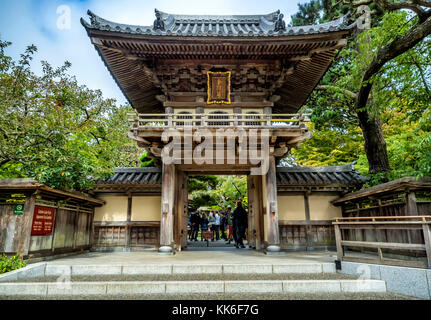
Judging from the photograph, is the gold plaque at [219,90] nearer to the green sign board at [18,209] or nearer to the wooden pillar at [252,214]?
the wooden pillar at [252,214]

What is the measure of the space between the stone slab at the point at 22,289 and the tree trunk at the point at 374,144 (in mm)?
10477

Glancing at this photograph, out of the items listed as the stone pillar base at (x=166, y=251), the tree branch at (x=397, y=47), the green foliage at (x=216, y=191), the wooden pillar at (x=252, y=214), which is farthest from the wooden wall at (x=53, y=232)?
the tree branch at (x=397, y=47)

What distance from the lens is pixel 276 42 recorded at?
324 inches

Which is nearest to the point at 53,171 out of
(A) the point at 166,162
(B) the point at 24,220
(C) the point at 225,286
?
(B) the point at 24,220

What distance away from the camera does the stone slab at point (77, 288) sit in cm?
464

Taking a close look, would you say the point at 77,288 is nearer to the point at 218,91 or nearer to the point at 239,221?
the point at 239,221

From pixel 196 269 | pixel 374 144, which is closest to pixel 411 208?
pixel 374 144

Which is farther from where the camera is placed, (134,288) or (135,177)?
(135,177)

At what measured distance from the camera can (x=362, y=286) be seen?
476 cm

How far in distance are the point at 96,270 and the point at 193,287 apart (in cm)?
256

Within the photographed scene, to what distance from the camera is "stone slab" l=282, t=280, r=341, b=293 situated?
184 inches

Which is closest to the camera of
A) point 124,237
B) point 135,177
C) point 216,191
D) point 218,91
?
point 218,91

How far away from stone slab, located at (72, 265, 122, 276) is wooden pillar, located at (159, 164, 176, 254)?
2574mm
